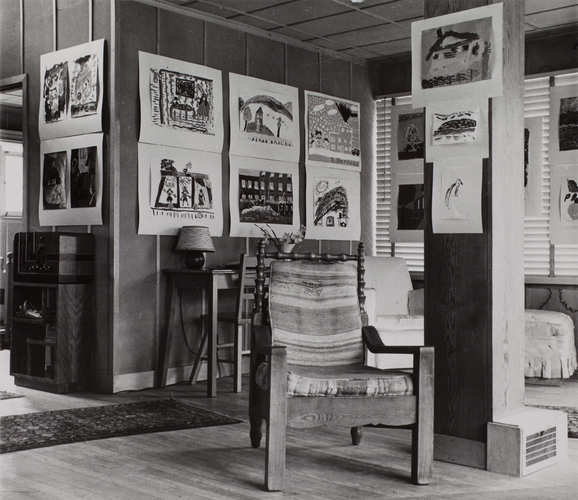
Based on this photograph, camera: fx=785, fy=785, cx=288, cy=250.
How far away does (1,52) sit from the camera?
6.86 metres

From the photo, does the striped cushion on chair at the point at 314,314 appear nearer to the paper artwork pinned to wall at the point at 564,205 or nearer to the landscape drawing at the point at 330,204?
the landscape drawing at the point at 330,204

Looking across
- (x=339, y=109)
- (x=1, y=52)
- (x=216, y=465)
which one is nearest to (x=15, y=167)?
(x=1, y=52)

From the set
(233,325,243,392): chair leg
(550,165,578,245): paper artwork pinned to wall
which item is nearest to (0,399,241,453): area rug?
(233,325,243,392): chair leg

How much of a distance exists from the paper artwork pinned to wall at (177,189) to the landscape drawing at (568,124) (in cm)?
310

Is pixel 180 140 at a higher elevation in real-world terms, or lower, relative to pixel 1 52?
lower

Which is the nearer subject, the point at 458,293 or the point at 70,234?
the point at 458,293

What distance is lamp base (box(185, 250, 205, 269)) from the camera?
20.0ft

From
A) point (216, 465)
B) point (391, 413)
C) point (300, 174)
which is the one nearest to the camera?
point (391, 413)

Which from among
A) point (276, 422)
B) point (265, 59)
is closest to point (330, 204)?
point (265, 59)

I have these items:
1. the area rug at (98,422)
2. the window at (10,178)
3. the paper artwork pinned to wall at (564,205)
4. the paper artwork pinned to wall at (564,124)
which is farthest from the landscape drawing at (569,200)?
the window at (10,178)

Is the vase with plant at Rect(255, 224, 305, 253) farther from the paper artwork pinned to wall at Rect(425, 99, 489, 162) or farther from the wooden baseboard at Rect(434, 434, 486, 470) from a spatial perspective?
the wooden baseboard at Rect(434, 434, 486, 470)

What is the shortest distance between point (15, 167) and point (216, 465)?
30.8ft

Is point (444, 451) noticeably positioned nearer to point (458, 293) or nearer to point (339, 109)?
point (458, 293)

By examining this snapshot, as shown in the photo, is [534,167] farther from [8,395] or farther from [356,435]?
[8,395]
